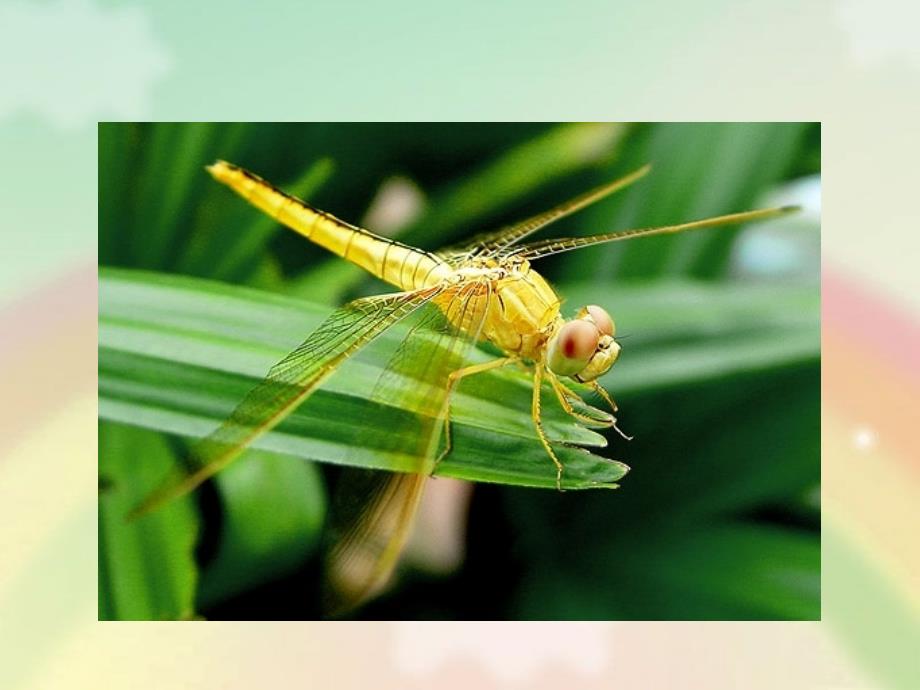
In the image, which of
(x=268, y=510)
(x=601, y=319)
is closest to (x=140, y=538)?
(x=268, y=510)

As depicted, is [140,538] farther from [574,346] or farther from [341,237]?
[574,346]

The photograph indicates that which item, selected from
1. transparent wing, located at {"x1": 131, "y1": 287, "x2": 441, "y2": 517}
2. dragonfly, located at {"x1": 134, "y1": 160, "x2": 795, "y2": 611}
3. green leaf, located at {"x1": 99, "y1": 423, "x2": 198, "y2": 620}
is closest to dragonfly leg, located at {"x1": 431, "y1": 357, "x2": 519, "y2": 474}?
dragonfly, located at {"x1": 134, "y1": 160, "x2": 795, "y2": 611}

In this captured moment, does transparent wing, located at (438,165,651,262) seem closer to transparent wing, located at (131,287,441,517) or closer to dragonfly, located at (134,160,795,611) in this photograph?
dragonfly, located at (134,160,795,611)

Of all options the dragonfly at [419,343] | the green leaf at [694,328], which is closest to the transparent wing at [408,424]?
the dragonfly at [419,343]
